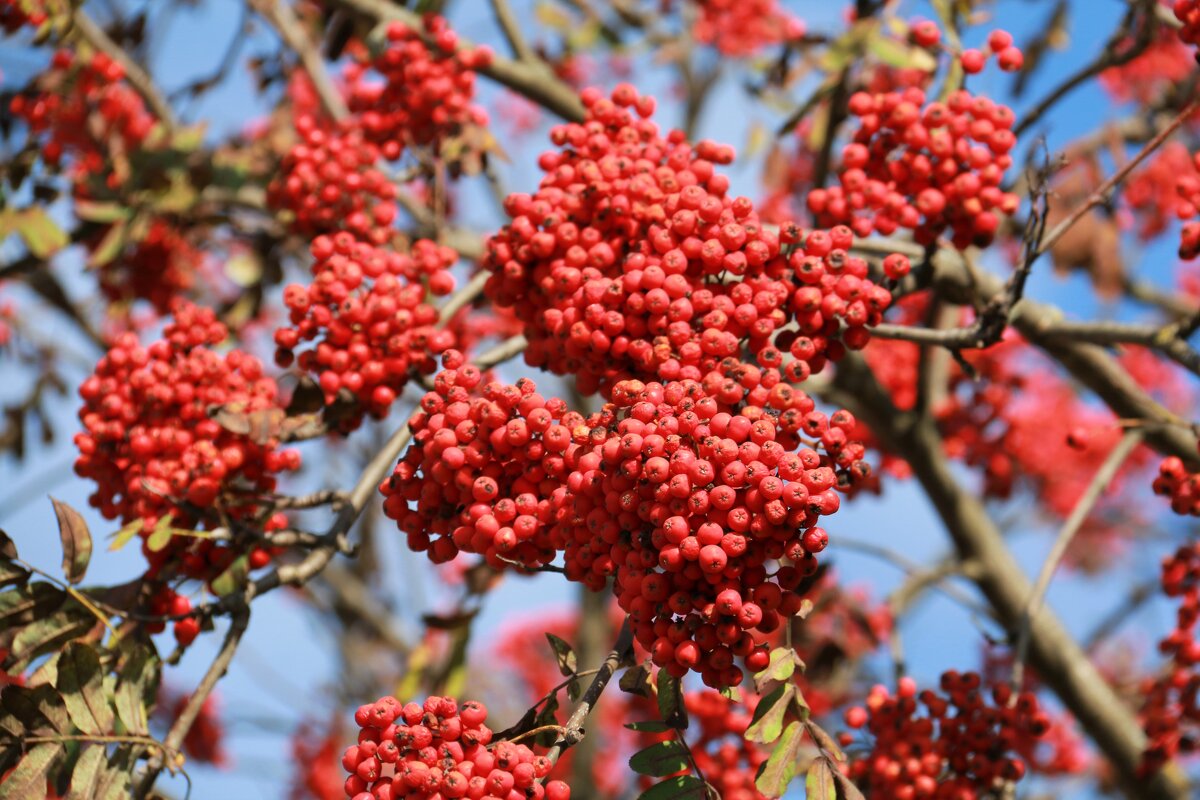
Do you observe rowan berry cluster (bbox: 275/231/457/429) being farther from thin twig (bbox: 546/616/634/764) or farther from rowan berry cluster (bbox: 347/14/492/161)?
thin twig (bbox: 546/616/634/764)

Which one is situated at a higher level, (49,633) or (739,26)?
(739,26)

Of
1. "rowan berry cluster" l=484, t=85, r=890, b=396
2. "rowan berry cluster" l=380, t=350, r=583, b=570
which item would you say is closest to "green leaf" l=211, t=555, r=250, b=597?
"rowan berry cluster" l=380, t=350, r=583, b=570

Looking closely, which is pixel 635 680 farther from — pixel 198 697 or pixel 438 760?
pixel 198 697

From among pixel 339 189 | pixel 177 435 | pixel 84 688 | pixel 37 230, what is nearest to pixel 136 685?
pixel 84 688

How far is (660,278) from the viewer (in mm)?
2600

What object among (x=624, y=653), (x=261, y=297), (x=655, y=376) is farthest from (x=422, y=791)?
(x=261, y=297)

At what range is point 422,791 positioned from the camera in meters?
2.18

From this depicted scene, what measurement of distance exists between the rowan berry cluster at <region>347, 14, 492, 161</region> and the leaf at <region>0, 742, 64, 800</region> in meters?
2.31

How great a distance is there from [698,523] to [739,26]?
6.65m

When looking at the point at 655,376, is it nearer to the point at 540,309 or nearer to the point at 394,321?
the point at 540,309

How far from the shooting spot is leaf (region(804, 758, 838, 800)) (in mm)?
2279

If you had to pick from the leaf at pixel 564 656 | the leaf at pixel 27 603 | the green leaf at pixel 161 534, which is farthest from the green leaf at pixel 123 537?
the leaf at pixel 564 656

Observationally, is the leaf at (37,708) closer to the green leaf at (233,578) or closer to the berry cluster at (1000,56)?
the green leaf at (233,578)

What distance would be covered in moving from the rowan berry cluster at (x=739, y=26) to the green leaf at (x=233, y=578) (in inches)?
240
